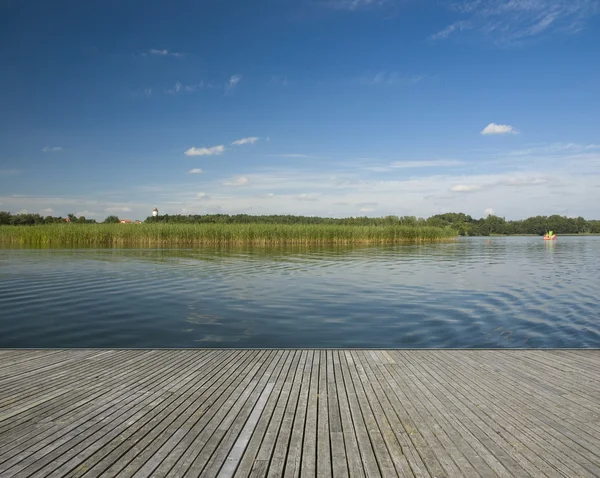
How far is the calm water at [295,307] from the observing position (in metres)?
10.1

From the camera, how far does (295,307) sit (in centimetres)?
1363

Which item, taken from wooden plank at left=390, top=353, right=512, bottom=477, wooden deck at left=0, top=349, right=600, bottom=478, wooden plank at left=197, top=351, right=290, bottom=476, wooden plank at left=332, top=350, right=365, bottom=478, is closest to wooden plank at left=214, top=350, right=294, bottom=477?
wooden deck at left=0, top=349, right=600, bottom=478

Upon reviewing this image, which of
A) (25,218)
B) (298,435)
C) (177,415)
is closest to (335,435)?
(298,435)

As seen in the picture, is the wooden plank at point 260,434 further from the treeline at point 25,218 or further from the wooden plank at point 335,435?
the treeline at point 25,218

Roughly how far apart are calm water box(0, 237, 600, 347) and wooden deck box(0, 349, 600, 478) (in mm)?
2748

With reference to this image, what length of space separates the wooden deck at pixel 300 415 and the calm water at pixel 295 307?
108 inches

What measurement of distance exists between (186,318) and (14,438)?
806 cm

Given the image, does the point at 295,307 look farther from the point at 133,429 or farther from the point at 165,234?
the point at 165,234

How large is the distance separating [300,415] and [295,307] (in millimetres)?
8867

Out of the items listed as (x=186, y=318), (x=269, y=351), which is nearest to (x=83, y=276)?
(x=186, y=318)

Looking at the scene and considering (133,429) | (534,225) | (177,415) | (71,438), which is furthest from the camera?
(534,225)

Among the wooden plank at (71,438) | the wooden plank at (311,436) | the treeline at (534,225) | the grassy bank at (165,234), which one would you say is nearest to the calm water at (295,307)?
the wooden plank at (311,436)

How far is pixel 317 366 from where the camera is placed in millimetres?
6793

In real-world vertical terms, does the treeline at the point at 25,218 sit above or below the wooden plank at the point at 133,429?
above
